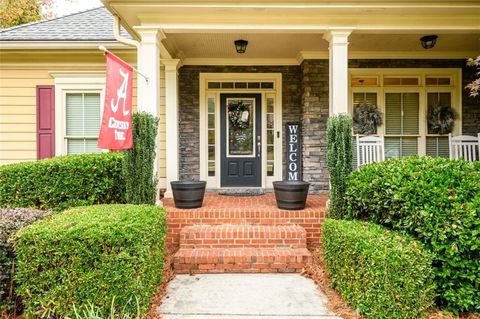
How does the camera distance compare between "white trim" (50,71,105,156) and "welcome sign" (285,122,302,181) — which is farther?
"welcome sign" (285,122,302,181)

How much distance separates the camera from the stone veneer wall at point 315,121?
6191 millimetres

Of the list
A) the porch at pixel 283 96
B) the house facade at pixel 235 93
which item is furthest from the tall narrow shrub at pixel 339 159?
the porch at pixel 283 96

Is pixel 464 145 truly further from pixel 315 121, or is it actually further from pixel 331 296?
pixel 331 296

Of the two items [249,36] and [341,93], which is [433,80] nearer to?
[341,93]

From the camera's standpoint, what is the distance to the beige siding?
6.02 m

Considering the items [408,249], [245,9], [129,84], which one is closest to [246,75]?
[245,9]

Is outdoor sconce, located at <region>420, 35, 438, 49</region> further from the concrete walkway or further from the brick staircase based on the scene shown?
the concrete walkway

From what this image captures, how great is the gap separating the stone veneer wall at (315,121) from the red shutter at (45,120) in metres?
4.66

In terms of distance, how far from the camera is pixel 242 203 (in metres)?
4.99

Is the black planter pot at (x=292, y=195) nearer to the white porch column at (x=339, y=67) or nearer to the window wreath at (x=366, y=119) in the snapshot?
the white porch column at (x=339, y=67)

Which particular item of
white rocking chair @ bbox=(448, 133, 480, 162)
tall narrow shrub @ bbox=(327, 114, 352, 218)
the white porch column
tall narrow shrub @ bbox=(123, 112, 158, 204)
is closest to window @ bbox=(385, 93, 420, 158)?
white rocking chair @ bbox=(448, 133, 480, 162)

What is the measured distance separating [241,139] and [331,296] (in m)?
4.10

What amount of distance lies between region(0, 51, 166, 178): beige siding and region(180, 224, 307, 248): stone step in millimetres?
2795

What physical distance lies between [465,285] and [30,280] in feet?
11.1
